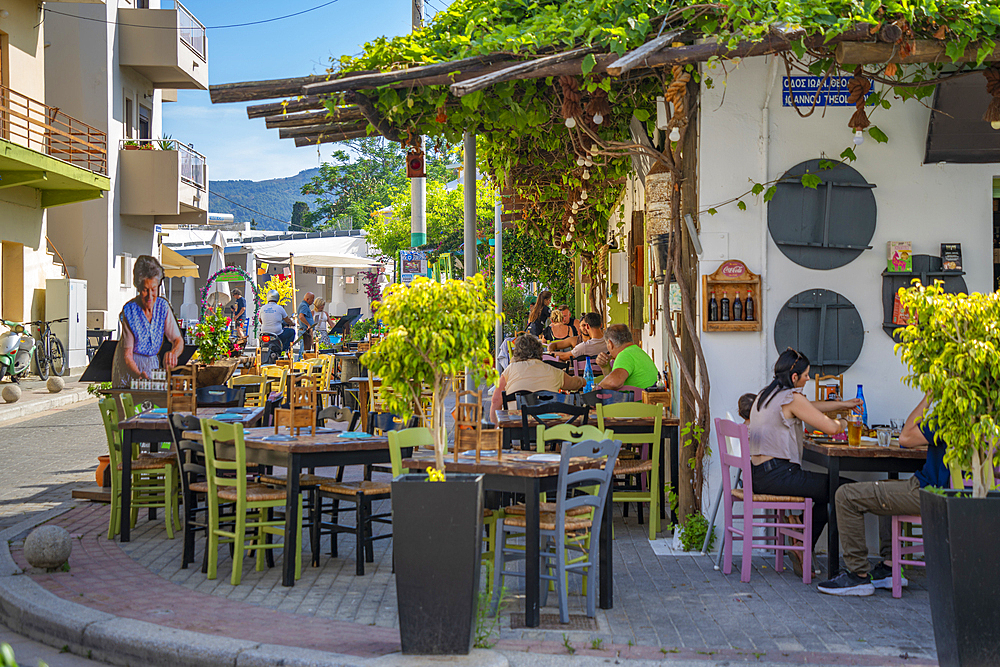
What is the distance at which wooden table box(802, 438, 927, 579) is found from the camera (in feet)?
19.1

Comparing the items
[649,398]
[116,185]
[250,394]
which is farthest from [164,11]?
[649,398]

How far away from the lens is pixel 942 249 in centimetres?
691

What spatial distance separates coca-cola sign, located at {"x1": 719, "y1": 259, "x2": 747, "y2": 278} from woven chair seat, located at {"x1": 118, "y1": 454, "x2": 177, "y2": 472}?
14.4ft

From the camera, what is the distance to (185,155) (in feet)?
80.6

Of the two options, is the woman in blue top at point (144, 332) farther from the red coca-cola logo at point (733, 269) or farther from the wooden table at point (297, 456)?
the red coca-cola logo at point (733, 269)

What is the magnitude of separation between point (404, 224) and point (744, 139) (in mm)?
24876

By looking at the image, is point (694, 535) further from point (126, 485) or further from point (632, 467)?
point (126, 485)

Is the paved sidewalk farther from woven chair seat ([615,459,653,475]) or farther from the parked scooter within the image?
the parked scooter

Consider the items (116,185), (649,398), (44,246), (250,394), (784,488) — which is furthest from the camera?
(116,185)

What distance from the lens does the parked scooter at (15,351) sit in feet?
57.6

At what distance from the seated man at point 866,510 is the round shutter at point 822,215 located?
63.9 inches

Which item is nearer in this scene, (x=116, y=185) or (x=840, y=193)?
(x=840, y=193)

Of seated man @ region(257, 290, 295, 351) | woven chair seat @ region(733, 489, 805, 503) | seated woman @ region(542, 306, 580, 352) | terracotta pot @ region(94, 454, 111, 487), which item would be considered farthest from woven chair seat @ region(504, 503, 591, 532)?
seated man @ region(257, 290, 295, 351)

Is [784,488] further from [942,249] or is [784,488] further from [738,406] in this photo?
[942,249]
